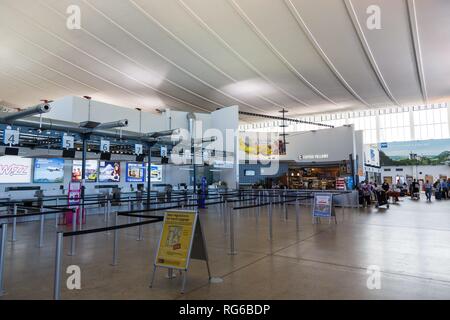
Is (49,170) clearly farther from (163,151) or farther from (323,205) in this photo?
(323,205)

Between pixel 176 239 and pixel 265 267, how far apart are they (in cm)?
140

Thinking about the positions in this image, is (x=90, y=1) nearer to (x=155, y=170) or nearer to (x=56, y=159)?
(x=56, y=159)

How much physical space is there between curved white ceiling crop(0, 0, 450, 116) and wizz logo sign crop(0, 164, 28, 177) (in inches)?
204

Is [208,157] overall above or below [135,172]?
above

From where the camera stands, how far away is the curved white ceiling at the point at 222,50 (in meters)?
9.88

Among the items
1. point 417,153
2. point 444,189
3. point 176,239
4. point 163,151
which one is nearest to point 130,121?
point 163,151

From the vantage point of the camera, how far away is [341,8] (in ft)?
32.8

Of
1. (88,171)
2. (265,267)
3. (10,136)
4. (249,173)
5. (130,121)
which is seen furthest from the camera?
(249,173)

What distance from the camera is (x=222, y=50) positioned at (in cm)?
1303

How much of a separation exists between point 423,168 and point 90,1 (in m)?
33.7

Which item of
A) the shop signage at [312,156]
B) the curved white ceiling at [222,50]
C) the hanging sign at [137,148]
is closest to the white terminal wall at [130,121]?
the hanging sign at [137,148]

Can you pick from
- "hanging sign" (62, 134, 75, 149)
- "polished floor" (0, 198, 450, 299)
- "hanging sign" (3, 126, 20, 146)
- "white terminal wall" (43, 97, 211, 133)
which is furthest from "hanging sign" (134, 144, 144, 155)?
"polished floor" (0, 198, 450, 299)

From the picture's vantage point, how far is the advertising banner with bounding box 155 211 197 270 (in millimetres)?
3324
